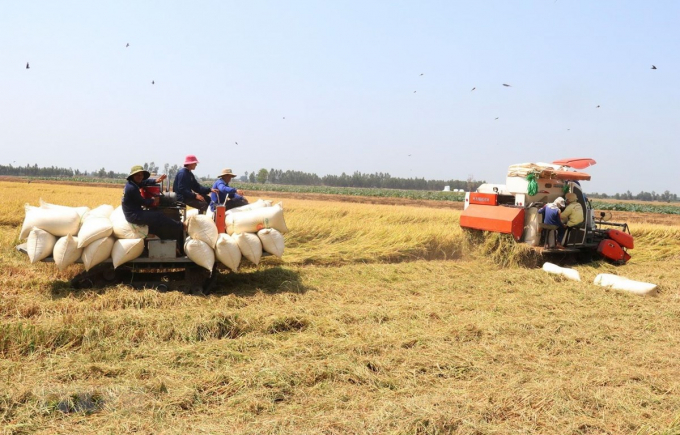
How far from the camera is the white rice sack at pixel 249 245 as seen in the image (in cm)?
757

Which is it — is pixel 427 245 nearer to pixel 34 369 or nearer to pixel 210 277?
pixel 210 277

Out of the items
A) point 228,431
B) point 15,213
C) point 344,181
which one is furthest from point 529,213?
point 344,181

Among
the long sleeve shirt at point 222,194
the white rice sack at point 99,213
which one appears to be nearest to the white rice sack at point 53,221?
the white rice sack at point 99,213

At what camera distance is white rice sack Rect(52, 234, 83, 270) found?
683 cm

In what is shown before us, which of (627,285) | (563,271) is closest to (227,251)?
(563,271)

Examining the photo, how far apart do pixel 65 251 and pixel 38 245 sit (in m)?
0.40

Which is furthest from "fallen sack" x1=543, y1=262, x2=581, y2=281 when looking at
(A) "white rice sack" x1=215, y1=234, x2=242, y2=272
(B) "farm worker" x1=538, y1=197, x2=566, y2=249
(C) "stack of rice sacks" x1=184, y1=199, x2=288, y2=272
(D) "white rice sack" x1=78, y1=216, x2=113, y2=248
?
(D) "white rice sack" x1=78, y1=216, x2=113, y2=248

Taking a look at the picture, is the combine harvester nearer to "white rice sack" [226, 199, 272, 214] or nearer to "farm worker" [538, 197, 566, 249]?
"farm worker" [538, 197, 566, 249]

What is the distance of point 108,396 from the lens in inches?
158

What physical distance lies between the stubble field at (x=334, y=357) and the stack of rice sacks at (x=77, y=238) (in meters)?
0.46

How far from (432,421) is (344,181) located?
125 m

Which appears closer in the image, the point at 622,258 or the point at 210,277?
the point at 210,277

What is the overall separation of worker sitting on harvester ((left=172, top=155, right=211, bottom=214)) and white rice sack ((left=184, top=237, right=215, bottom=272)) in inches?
45.1

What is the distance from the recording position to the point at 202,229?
7312 mm
